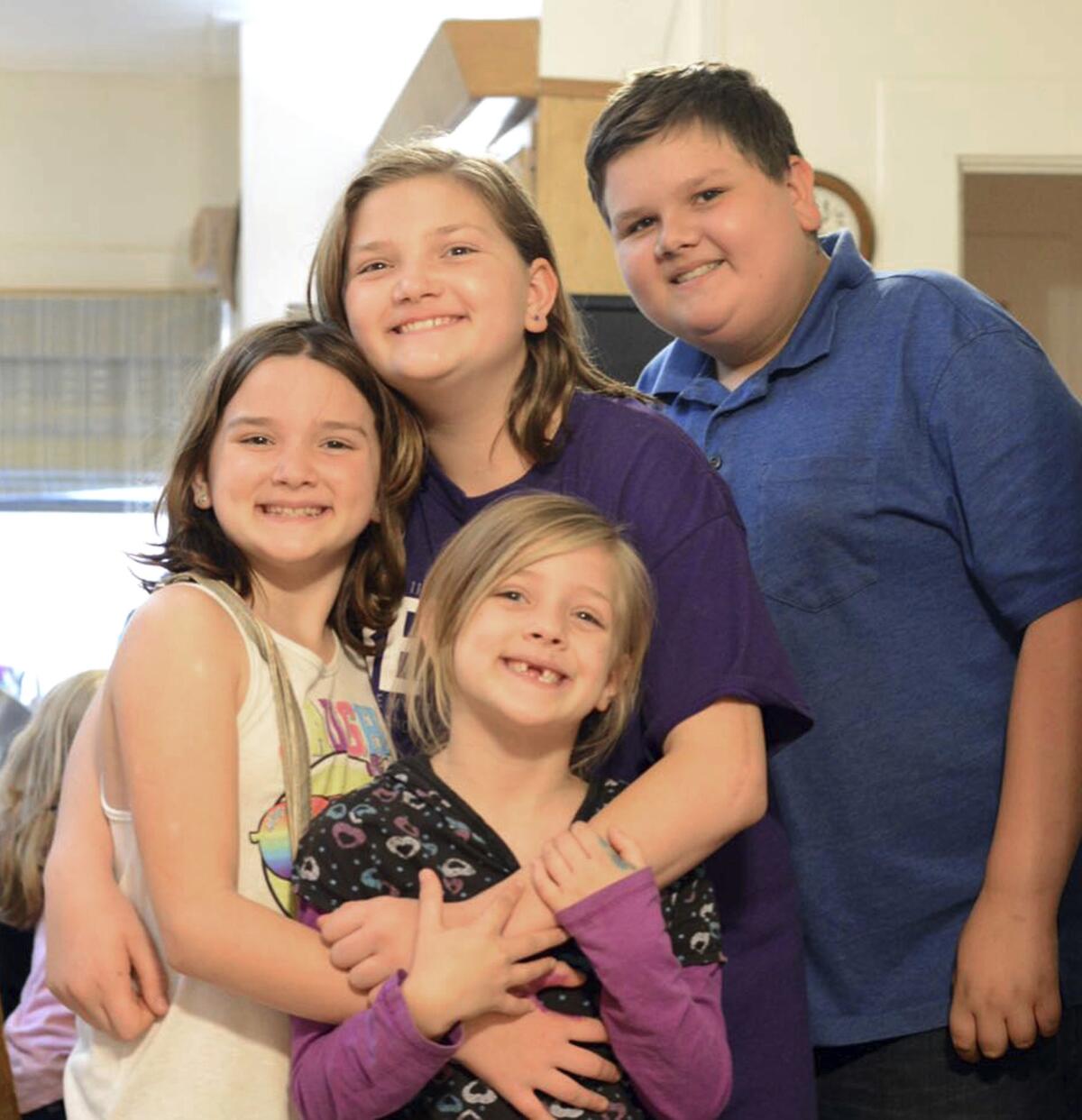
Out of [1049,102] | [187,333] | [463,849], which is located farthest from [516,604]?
[187,333]

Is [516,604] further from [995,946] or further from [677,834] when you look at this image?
[995,946]

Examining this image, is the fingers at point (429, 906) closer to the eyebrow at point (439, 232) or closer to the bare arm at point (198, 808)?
Result: the bare arm at point (198, 808)

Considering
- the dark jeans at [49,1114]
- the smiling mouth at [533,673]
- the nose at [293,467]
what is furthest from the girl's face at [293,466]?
the dark jeans at [49,1114]

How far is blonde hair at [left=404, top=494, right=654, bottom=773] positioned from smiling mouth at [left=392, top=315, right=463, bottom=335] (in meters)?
0.17

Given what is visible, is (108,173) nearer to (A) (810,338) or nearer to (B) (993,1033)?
(A) (810,338)

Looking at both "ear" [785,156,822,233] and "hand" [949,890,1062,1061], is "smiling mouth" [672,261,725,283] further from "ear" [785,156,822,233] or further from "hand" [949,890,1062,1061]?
"hand" [949,890,1062,1061]

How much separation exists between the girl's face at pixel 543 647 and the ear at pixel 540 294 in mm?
280

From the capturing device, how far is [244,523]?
56.0 inches

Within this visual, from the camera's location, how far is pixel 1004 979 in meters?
1.53

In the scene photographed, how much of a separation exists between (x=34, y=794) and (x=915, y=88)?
8.30 ft

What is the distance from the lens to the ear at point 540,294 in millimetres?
1524

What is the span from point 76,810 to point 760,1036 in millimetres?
639

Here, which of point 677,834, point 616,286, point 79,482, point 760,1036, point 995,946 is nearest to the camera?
point 677,834

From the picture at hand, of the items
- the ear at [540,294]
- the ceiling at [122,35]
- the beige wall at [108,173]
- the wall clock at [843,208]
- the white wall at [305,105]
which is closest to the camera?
the ear at [540,294]
